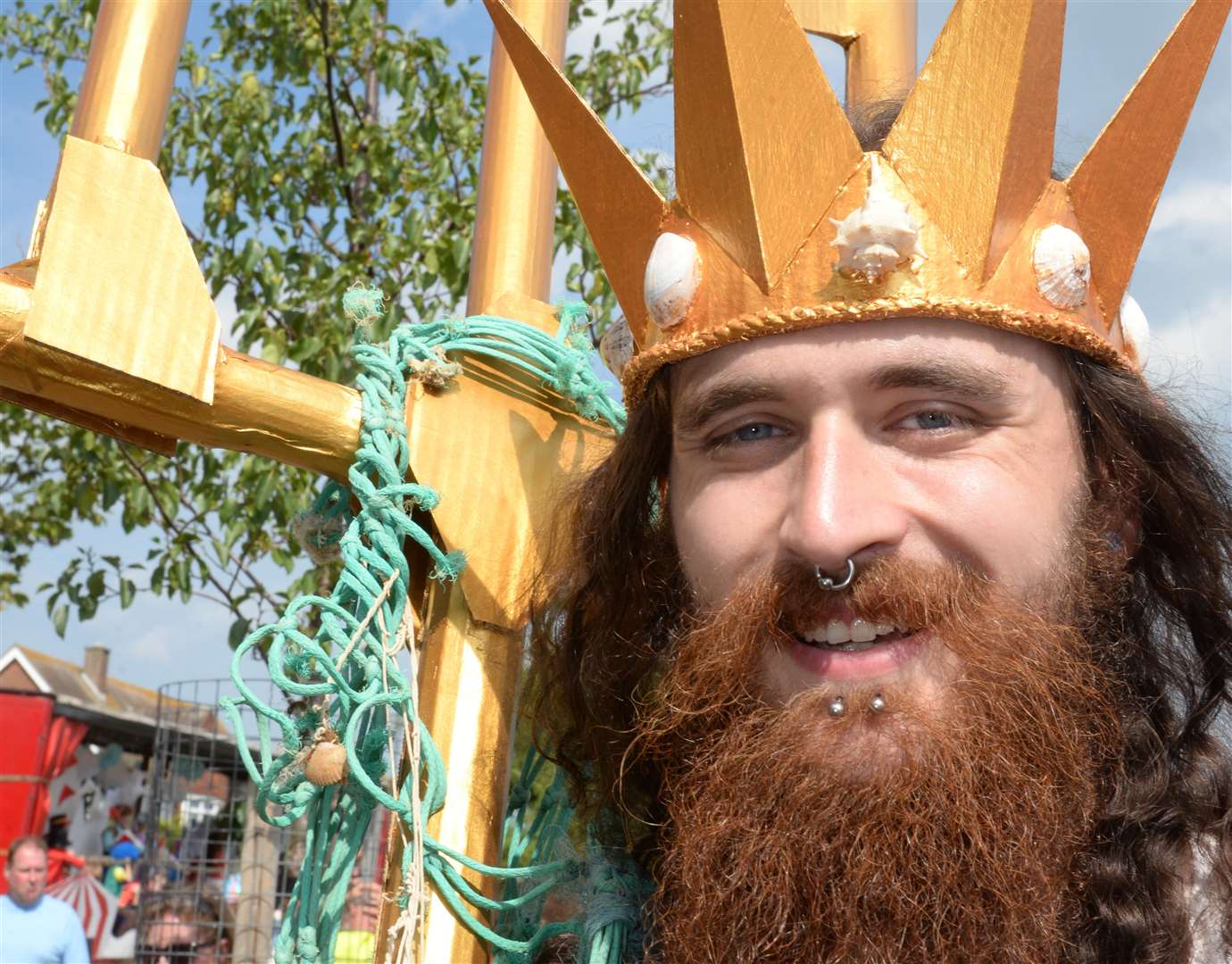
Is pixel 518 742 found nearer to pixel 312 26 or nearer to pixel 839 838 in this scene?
pixel 839 838

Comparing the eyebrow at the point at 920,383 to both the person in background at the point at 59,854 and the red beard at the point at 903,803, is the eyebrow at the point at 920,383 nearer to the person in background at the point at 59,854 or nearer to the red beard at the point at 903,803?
the red beard at the point at 903,803

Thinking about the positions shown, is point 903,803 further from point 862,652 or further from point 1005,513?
point 1005,513

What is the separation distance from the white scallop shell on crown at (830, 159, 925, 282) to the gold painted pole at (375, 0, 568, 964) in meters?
0.51

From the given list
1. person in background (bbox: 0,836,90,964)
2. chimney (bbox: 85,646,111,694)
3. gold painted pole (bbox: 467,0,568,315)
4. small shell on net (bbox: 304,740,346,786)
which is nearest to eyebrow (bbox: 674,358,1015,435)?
gold painted pole (bbox: 467,0,568,315)

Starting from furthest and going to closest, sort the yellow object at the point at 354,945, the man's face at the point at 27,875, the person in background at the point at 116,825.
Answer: the person in background at the point at 116,825
the man's face at the point at 27,875
the yellow object at the point at 354,945

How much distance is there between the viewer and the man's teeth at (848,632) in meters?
1.40

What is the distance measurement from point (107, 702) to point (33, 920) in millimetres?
13233

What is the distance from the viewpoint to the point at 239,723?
1.46 metres

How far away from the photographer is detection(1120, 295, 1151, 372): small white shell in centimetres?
160

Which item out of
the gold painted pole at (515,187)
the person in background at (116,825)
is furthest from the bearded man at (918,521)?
the person in background at (116,825)

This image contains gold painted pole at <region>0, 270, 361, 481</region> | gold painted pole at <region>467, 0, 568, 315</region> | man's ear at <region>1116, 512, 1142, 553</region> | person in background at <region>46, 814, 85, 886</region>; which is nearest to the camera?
gold painted pole at <region>0, 270, 361, 481</region>

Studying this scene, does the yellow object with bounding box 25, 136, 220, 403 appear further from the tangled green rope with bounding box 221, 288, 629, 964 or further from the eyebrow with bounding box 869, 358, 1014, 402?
the eyebrow with bounding box 869, 358, 1014, 402

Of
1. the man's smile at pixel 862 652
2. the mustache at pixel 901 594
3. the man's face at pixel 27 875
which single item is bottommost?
the man's face at pixel 27 875

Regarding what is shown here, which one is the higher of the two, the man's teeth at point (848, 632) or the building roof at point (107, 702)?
the building roof at point (107, 702)
